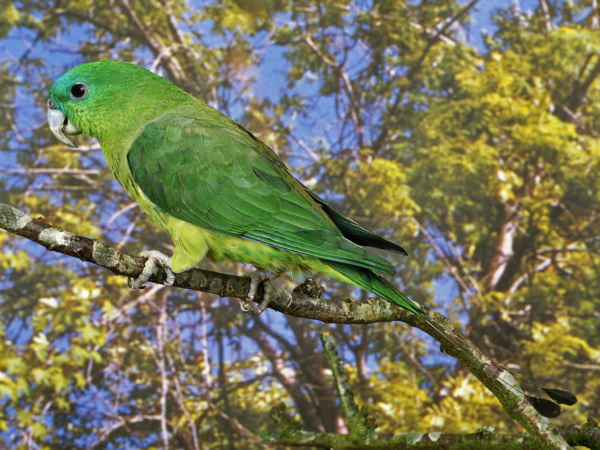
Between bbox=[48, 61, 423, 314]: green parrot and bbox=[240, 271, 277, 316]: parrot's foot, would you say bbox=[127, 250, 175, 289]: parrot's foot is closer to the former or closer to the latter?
bbox=[48, 61, 423, 314]: green parrot

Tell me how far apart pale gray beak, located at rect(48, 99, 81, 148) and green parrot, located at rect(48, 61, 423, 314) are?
0.02 meters

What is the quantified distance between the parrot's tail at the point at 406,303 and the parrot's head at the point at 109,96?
0.64 metres

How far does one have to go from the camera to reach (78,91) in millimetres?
1438

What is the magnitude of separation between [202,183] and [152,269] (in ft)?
0.88

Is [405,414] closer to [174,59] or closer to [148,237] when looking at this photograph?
[148,237]

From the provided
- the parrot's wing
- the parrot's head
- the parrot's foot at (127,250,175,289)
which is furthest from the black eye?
the parrot's foot at (127,250,175,289)

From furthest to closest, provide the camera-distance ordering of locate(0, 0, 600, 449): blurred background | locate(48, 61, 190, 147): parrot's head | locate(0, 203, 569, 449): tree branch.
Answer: locate(0, 0, 600, 449): blurred background < locate(48, 61, 190, 147): parrot's head < locate(0, 203, 569, 449): tree branch

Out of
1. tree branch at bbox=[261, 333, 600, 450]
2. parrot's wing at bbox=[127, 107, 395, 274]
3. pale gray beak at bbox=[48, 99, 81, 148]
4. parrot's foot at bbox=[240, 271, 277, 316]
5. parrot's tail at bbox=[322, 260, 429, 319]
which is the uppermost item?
pale gray beak at bbox=[48, 99, 81, 148]

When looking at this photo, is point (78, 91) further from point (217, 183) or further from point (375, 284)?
point (375, 284)

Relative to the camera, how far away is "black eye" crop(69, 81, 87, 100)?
56.4 inches

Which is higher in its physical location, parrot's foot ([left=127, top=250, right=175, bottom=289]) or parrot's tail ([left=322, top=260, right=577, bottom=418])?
parrot's foot ([left=127, top=250, right=175, bottom=289])

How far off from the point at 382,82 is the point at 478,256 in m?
1.21

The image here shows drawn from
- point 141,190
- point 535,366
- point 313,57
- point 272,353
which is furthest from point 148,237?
point 535,366

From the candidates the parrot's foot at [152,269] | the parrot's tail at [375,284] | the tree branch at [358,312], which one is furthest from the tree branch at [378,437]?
the parrot's foot at [152,269]
